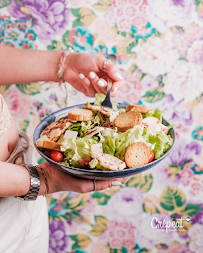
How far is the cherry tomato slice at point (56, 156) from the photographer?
2.73 feet

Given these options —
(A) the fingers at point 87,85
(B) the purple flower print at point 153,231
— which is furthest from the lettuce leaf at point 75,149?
(B) the purple flower print at point 153,231

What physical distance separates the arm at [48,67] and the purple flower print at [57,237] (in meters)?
1.27

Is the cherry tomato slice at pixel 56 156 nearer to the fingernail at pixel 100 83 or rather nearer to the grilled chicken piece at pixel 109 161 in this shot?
the grilled chicken piece at pixel 109 161

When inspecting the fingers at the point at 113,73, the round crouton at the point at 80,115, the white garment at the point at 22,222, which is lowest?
the white garment at the point at 22,222

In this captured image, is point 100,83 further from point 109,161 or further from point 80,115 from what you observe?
point 109,161

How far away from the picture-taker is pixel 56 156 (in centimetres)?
83

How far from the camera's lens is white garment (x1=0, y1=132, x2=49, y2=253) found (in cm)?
97

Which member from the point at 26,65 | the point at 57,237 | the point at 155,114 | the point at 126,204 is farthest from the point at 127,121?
the point at 57,237

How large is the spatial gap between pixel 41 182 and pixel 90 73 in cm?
59

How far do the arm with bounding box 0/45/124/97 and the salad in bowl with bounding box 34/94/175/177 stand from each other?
0.29 metres

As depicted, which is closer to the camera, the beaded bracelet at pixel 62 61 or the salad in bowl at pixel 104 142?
the salad in bowl at pixel 104 142

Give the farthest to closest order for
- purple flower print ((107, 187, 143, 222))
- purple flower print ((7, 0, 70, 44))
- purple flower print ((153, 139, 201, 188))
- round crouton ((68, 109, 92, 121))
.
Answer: purple flower print ((107, 187, 143, 222)), purple flower print ((153, 139, 201, 188)), purple flower print ((7, 0, 70, 44)), round crouton ((68, 109, 92, 121))

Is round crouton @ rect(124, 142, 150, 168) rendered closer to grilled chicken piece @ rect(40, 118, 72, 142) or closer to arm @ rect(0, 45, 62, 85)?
grilled chicken piece @ rect(40, 118, 72, 142)

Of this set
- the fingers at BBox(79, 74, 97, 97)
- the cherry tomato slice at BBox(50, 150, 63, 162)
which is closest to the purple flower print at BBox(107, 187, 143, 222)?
the fingers at BBox(79, 74, 97, 97)
